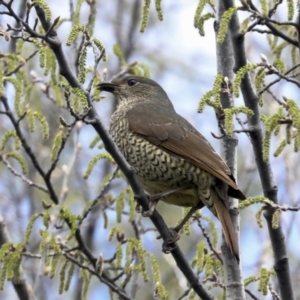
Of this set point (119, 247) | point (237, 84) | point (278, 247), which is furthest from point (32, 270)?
point (237, 84)

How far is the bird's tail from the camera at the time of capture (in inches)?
160

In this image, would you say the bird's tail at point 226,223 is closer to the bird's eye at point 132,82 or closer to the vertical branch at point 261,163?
the vertical branch at point 261,163

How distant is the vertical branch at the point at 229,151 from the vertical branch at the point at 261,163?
13 cm

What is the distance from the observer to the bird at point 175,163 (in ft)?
14.5

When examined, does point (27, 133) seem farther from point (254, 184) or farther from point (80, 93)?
point (80, 93)

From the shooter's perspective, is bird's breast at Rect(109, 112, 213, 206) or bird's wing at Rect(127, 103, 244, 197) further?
bird's breast at Rect(109, 112, 213, 206)

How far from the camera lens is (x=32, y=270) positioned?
7230mm

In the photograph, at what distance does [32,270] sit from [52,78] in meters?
2.97

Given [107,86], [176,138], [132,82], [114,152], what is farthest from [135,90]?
[114,152]

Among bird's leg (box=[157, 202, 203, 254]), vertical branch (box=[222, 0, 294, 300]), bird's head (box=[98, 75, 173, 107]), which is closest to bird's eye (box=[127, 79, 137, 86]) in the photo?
bird's head (box=[98, 75, 173, 107])

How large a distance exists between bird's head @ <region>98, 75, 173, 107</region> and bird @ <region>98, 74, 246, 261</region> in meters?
0.37

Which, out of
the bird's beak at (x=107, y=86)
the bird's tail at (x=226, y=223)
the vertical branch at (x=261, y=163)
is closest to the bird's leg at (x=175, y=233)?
the bird's tail at (x=226, y=223)

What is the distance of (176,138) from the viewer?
4.79m

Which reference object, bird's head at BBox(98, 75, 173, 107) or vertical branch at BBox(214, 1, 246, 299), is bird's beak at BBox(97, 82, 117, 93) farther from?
vertical branch at BBox(214, 1, 246, 299)
